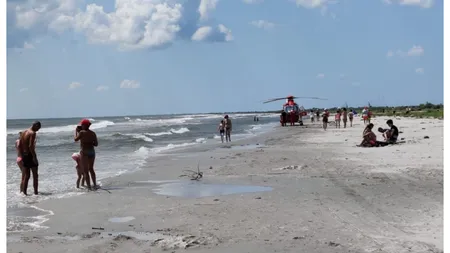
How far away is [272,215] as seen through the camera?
7863mm

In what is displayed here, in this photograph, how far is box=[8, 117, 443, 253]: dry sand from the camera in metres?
6.23

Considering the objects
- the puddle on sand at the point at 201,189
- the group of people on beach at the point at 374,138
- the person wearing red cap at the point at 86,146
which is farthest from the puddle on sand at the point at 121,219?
the group of people on beach at the point at 374,138

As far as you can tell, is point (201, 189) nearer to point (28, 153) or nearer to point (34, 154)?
point (34, 154)

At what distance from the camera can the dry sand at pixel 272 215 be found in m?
6.23

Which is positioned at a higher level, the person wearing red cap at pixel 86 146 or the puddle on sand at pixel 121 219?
the person wearing red cap at pixel 86 146

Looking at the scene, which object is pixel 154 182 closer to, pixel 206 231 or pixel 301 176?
pixel 301 176

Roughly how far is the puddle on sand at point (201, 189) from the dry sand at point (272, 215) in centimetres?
22

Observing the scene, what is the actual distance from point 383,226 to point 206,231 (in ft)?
8.61

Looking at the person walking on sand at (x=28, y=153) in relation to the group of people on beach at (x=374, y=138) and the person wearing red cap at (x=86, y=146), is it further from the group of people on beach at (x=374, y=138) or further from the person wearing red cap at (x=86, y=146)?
the group of people on beach at (x=374, y=138)

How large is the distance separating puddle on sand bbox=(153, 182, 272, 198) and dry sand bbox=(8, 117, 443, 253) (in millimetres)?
225

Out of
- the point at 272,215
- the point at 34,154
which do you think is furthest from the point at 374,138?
the point at 34,154

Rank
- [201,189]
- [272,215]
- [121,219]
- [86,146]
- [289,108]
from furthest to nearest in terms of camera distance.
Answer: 1. [289,108]
2. [86,146]
3. [201,189]
4. [121,219]
5. [272,215]

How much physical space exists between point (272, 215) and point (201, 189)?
11.5 ft

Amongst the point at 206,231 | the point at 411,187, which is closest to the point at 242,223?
the point at 206,231
